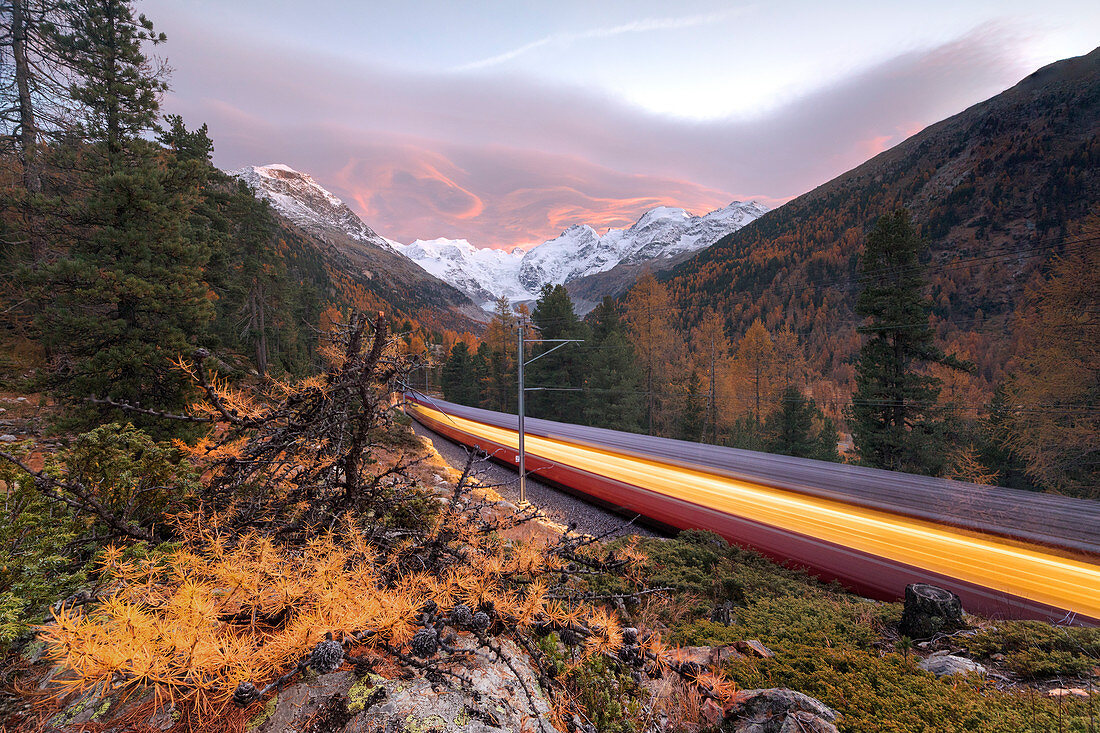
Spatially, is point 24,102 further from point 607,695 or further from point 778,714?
point 778,714

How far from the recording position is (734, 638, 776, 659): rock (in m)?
3.09

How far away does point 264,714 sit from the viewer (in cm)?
138

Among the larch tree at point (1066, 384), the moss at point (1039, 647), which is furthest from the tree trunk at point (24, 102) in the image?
the larch tree at point (1066, 384)

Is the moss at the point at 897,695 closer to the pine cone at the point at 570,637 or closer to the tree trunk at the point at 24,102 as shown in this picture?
the pine cone at the point at 570,637

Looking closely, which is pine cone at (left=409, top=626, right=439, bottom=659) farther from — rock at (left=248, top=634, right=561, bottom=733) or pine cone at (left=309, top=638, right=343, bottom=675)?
pine cone at (left=309, top=638, right=343, bottom=675)

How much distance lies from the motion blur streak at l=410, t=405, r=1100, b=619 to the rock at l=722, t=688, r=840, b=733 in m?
2.60

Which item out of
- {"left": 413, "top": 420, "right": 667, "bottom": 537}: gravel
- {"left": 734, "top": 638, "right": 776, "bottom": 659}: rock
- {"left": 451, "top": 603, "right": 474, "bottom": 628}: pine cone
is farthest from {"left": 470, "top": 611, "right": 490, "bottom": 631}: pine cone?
{"left": 413, "top": 420, "right": 667, "bottom": 537}: gravel

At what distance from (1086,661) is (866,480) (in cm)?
902

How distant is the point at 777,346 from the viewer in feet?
121

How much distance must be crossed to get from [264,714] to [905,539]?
31.3 ft

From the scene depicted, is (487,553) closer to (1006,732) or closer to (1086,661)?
(1006,732)

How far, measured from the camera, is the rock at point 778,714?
2.10 metres

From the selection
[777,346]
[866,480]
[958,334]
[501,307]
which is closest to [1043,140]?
[958,334]

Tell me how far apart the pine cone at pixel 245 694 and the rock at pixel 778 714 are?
7.72 feet
